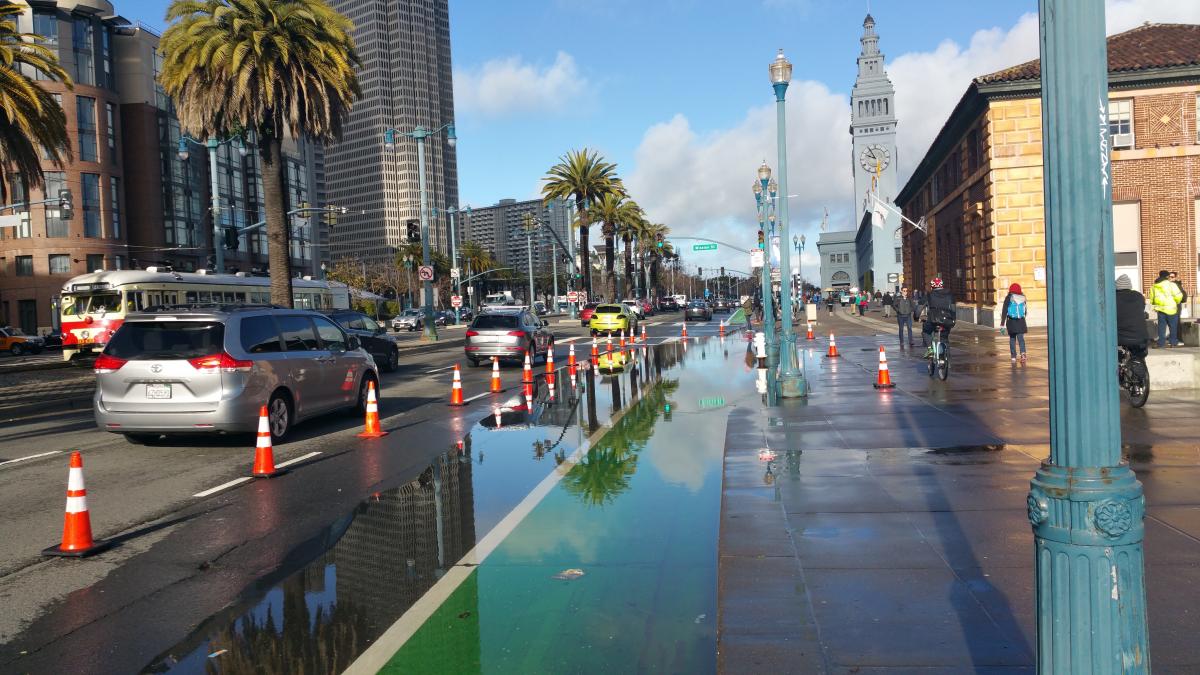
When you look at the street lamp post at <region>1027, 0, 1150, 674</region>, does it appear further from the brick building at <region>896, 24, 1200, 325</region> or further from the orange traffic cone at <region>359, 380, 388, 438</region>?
the brick building at <region>896, 24, 1200, 325</region>

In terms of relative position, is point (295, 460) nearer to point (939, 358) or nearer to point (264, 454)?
point (264, 454)

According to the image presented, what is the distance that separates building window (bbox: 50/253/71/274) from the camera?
65500mm

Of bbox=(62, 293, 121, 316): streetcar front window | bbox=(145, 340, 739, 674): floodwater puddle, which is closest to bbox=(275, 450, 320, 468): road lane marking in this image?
bbox=(145, 340, 739, 674): floodwater puddle

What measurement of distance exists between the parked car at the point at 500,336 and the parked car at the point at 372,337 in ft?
6.99

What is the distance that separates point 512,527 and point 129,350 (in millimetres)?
6530

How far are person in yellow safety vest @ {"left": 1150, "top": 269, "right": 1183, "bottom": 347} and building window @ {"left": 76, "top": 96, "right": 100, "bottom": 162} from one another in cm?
6848

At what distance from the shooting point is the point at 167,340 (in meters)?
11.5

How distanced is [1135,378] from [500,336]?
16.2m

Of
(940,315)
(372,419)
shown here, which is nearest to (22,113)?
(372,419)

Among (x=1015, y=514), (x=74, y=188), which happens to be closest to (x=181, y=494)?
(x=1015, y=514)

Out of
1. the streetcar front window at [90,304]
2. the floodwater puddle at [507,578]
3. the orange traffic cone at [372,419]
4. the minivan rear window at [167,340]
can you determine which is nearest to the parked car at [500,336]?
the orange traffic cone at [372,419]

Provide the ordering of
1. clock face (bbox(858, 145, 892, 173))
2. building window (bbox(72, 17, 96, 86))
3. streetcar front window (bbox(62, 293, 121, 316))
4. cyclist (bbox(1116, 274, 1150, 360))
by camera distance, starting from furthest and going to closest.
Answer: clock face (bbox(858, 145, 892, 173)) < building window (bbox(72, 17, 96, 86)) < streetcar front window (bbox(62, 293, 121, 316)) < cyclist (bbox(1116, 274, 1150, 360))

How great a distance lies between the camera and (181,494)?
9141 mm

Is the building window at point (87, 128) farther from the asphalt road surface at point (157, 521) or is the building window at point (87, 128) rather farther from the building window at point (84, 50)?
the asphalt road surface at point (157, 521)
